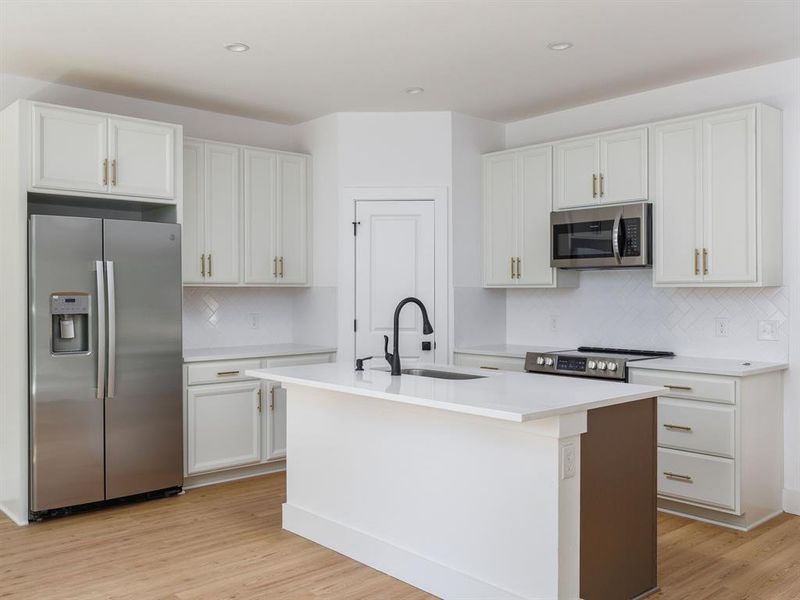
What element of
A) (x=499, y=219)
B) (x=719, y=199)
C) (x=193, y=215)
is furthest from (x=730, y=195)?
(x=193, y=215)

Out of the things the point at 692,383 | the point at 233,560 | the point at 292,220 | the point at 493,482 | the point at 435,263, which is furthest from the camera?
the point at 292,220

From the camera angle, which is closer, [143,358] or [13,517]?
[13,517]

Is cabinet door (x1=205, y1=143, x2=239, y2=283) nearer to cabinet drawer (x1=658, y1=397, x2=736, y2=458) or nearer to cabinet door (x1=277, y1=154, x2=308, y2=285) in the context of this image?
cabinet door (x1=277, y1=154, x2=308, y2=285)

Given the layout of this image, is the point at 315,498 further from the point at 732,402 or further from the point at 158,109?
the point at 158,109

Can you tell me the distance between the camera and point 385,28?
3.65 meters

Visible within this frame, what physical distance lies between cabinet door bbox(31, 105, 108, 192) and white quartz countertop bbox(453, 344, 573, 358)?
265 centimetres

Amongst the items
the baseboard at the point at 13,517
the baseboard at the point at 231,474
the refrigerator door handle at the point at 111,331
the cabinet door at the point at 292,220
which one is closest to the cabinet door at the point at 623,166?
the cabinet door at the point at 292,220

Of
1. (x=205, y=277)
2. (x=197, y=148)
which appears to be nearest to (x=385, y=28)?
(x=197, y=148)

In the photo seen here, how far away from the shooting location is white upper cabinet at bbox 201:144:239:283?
5.01m

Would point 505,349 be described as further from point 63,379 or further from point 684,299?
point 63,379

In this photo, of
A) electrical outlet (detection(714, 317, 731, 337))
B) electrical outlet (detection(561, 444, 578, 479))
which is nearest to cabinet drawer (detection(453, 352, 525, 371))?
electrical outlet (detection(714, 317, 731, 337))

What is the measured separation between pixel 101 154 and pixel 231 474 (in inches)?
88.6

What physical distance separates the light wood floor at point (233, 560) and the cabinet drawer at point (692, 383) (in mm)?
709

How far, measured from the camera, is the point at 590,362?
4.40 m
